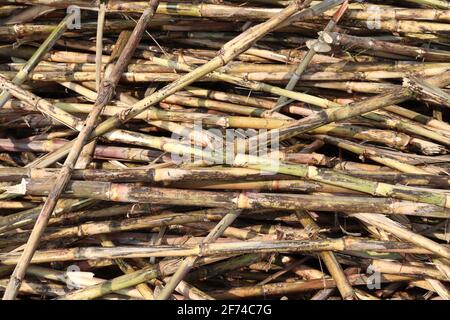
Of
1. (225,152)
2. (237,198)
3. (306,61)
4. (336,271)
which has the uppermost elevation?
(306,61)

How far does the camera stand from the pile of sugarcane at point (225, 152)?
5.49ft

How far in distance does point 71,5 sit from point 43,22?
0.46 feet

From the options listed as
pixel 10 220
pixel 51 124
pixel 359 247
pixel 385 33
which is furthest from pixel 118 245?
pixel 385 33

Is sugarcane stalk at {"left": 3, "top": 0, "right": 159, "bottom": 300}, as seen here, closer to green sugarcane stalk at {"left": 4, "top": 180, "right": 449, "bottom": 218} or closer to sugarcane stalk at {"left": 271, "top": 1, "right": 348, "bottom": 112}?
green sugarcane stalk at {"left": 4, "top": 180, "right": 449, "bottom": 218}

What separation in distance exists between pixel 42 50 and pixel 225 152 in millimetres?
672

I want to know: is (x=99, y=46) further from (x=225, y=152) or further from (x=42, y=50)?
(x=225, y=152)

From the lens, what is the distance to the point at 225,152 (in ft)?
5.67

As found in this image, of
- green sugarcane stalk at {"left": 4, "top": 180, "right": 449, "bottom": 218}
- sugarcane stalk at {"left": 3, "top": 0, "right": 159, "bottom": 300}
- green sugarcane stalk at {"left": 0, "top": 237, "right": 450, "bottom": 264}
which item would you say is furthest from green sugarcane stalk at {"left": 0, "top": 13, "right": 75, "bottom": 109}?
green sugarcane stalk at {"left": 0, "top": 237, "right": 450, "bottom": 264}

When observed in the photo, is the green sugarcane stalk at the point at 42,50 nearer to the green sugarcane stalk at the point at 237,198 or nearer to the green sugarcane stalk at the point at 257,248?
the green sugarcane stalk at the point at 237,198

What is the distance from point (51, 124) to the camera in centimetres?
198

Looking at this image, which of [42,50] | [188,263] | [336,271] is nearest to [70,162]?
[188,263]

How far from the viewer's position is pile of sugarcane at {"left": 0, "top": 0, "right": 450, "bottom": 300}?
1673mm

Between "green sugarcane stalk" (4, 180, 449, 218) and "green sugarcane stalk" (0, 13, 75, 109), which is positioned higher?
"green sugarcane stalk" (0, 13, 75, 109)

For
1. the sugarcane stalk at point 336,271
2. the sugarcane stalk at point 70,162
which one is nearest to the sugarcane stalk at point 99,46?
the sugarcane stalk at point 70,162
